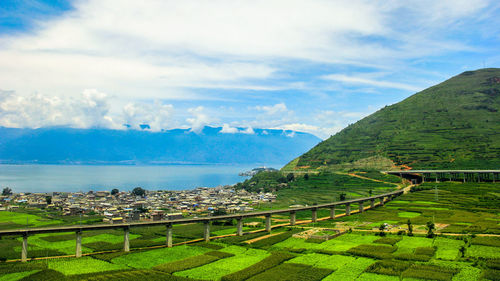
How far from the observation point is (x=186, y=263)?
45.9 meters

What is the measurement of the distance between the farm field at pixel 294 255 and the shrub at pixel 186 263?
0.11m

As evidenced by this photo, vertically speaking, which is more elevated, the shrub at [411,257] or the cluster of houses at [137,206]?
the cluster of houses at [137,206]

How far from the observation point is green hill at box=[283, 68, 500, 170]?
137500 millimetres

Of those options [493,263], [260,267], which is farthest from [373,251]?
[260,267]

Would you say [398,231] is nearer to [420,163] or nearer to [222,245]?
[222,245]

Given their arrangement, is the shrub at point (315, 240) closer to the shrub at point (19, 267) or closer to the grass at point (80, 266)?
the grass at point (80, 266)

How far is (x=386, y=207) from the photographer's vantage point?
9031 cm

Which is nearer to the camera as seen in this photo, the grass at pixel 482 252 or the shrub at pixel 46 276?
the shrub at pixel 46 276

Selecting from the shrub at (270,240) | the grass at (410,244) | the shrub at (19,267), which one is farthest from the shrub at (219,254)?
the grass at (410,244)

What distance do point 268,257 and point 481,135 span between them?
134334mm

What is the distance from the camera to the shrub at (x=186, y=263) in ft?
143

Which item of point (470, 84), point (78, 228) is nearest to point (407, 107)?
point (470, 84)

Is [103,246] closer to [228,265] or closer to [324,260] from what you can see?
[228,265]

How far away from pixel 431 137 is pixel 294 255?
129179 mm
